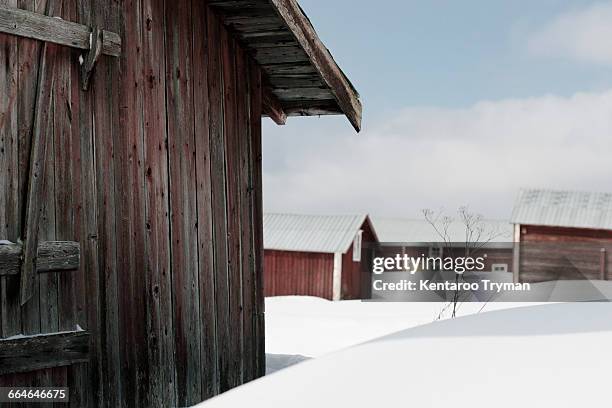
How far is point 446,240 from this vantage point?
1442 inches

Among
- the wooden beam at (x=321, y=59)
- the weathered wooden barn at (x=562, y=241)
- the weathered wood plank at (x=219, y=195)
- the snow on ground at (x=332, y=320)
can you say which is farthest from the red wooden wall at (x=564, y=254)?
the weathered wood plank at (x=219, y=195)

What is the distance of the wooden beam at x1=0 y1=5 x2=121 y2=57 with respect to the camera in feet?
15.7

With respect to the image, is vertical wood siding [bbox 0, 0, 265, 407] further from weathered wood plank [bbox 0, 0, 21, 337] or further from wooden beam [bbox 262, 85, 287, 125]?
wooden beam [bbox 262, 85, 287, 125]

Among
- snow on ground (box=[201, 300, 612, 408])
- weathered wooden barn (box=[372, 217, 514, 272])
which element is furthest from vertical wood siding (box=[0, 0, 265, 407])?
weathered wooden barn (box=[372, 217, 514, 272])

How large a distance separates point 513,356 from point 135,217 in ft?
12.4

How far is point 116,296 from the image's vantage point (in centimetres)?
546

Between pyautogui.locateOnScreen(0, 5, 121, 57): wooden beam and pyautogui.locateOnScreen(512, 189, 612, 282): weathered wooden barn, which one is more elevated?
pyautogui.locateOnScreen(0, 5, 121, 57): wooden beam

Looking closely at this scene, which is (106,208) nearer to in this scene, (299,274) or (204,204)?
(204,204)

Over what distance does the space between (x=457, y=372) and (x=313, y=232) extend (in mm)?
28093

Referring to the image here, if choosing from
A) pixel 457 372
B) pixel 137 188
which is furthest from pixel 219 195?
pixel 457 372

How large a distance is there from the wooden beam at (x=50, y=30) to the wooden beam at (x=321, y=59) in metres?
1.42

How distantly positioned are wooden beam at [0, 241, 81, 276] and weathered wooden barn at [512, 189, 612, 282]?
22945 mm

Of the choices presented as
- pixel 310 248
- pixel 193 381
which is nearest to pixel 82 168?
pixel 193 381

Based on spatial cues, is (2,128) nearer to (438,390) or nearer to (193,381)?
(193,381)
